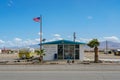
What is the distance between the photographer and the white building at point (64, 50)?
39.6 m

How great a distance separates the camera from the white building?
130 feet

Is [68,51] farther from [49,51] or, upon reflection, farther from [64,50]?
[49,51]

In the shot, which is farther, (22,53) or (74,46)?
(22,53)

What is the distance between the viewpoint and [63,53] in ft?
130

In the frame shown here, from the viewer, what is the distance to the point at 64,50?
39625mm
